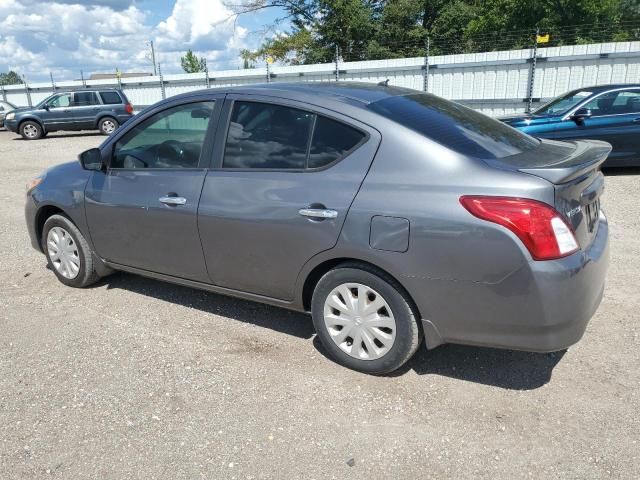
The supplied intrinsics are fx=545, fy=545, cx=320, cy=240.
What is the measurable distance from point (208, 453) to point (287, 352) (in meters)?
1.06

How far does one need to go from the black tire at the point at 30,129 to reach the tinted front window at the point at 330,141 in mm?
19907

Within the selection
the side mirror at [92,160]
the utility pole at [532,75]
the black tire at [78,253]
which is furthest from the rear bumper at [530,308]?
the utility pole at [532,75]

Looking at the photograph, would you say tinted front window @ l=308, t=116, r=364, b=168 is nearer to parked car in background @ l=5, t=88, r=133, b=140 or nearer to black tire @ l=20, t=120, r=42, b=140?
parked car in background @ l=5, t=88, r=133, b=140

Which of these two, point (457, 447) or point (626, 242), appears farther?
point (626, 242)

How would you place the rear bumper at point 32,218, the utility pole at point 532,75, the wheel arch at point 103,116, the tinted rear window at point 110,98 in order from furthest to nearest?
1. the tinted rear window at point 110,98
2. the wheel arch at point 103,116
3. the utility pole at point 532,75
4. the rear bumper at point 32,218

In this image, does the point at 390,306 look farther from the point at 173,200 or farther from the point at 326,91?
the point at 173,200

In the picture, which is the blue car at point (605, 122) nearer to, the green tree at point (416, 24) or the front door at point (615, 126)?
the front door at point (615, 126)

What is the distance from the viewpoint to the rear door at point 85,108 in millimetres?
19703

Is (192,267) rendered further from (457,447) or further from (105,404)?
(457,447)

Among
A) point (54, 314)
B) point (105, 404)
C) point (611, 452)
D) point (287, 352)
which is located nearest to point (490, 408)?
point (611, 452)

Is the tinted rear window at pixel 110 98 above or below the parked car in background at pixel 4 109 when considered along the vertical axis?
above

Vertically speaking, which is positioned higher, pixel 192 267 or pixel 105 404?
pixel 192 267

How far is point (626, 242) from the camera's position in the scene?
5.60 metres

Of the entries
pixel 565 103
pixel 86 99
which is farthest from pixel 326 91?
pixel 86 99
